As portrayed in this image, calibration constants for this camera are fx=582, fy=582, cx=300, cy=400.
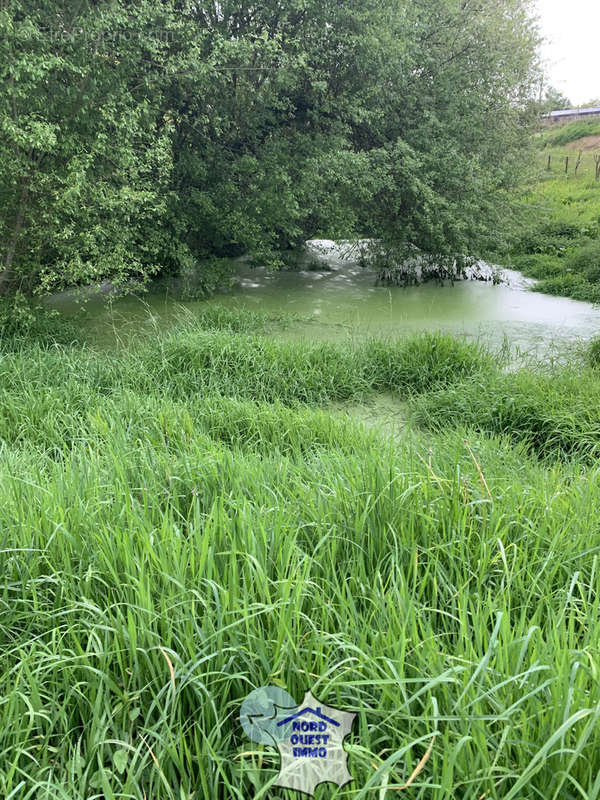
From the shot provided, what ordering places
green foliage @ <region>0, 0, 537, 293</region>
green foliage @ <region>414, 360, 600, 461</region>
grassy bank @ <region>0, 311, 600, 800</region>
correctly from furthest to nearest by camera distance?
green foliage @ <region>0, 0, 537, 293</region> → green foliage @ <region>414, 360, 600, 461</region> → grassy bank @ <region>0, 311, 600, 800</region>

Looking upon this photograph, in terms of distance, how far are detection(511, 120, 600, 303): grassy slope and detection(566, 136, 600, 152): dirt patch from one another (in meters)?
5.82

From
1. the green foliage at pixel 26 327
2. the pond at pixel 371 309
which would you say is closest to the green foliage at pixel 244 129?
the green foliage at pixel 26 327

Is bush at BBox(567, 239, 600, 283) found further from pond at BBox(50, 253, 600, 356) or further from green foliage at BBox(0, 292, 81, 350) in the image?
green foliage at BBox(0, 292, 81, 350)

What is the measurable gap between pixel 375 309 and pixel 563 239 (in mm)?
5053

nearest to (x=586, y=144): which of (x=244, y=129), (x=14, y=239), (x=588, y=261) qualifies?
(x=588, y=261)

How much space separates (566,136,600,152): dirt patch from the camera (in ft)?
66.7

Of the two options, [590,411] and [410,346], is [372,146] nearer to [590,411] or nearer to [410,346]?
[410,346]

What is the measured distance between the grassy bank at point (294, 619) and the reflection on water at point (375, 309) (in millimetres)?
3331

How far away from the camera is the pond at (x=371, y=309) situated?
19.4ft

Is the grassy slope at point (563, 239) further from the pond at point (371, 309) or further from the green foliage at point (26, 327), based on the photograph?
the green foliage at point (26, 327)

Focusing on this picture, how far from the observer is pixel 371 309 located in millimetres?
6926

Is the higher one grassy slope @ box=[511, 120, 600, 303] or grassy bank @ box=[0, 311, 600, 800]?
grassy slope @ box=[511, 120, 600, 303]

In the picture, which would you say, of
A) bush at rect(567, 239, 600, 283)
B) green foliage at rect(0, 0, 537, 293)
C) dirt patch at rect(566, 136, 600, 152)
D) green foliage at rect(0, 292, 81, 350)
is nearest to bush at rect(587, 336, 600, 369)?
green foliage at rect(0, 0, 537, 293)

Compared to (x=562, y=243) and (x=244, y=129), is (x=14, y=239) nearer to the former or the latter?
(x=244, y=129)
